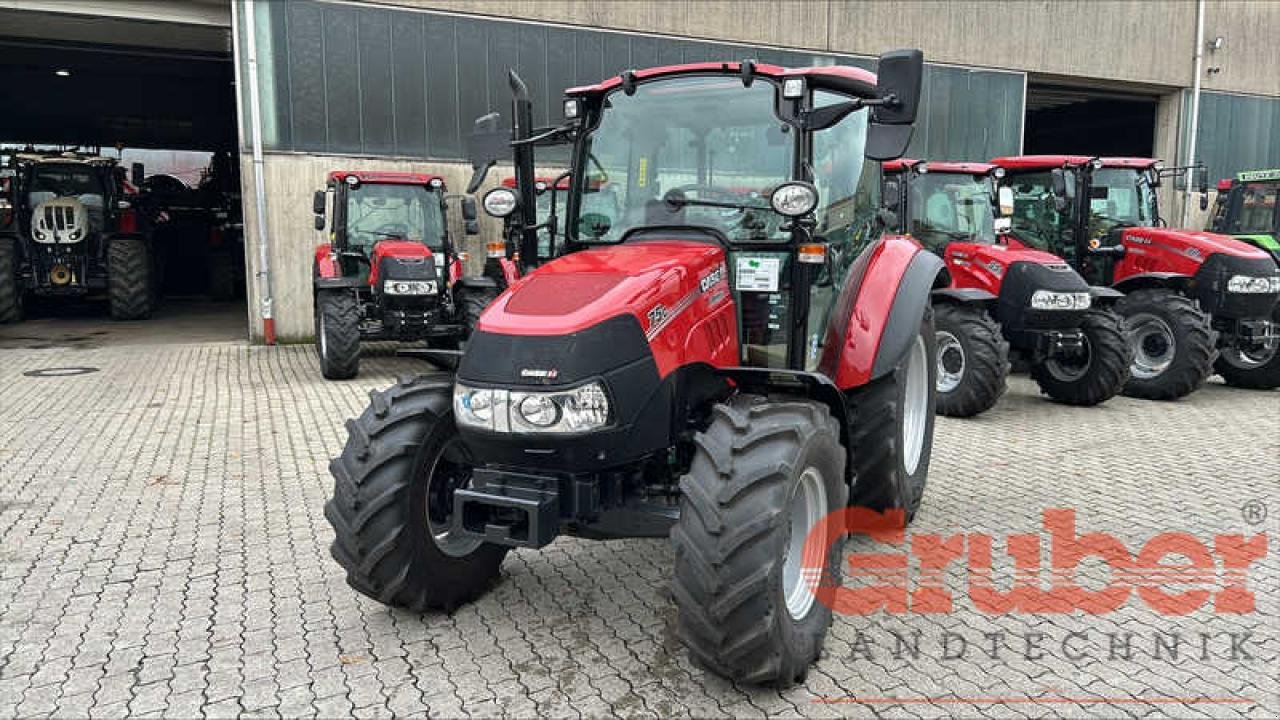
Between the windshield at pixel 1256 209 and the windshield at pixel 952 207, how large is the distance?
4997 millimetres

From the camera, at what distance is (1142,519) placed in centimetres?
509

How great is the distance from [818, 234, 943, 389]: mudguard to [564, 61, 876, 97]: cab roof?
893 millimetres

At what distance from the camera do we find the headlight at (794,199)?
3.41m

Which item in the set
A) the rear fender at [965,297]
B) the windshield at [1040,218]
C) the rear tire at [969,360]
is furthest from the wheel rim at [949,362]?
the windshield at [1040,218]

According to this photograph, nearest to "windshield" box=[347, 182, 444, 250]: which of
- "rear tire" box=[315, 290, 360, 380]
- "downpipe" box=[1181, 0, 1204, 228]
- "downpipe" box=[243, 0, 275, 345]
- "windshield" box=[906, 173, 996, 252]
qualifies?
"rear tire" box=[315, 290, 360, 380]

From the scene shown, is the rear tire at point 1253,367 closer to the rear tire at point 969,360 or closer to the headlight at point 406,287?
the rear tire at point 969,360

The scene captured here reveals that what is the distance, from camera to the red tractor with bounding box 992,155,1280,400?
848cm

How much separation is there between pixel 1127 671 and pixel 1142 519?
204cm

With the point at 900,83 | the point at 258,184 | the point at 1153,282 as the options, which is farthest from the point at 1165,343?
the point at 258,184

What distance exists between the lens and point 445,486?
3674 mm

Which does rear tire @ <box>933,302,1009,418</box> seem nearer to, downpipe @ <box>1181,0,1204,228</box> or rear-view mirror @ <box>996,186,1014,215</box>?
rear-view mirror @ <box>996,186,1014,215</box>

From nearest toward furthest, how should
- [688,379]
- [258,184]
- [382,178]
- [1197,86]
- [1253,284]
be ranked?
[688,379] → [1253,284] → [382,178] → [258,184] → [1197,86]

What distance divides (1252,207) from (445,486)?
37.9 ft

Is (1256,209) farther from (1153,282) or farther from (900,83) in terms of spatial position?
(900,83)
